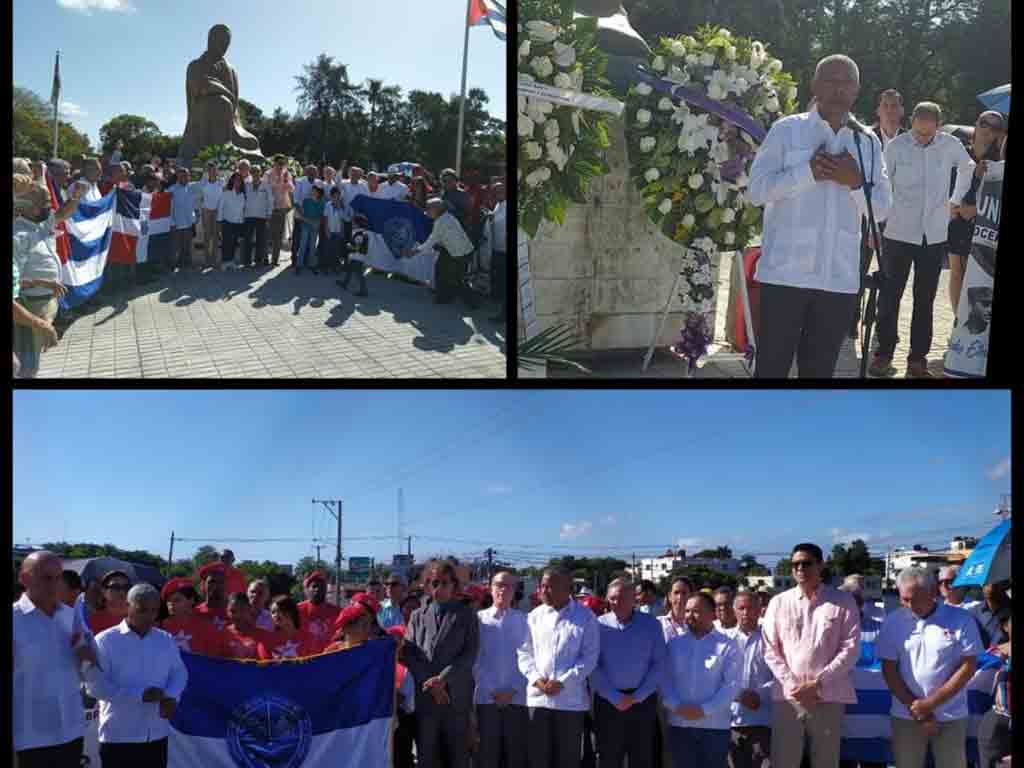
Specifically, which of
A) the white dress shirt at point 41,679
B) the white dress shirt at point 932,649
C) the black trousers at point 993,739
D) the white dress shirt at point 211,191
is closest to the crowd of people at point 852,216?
the white dress shirt at point 932,649

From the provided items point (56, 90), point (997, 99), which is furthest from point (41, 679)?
point (997, 99)

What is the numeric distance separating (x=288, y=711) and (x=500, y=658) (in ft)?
3.20

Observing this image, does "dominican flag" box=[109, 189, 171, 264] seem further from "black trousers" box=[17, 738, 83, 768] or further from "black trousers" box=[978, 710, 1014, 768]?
"black trousers" box=[978, 710, 1014, 768]

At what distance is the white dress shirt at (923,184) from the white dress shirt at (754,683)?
83.2 inches

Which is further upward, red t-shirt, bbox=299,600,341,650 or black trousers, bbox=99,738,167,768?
red t-shirt, bbox=299,600,341,650

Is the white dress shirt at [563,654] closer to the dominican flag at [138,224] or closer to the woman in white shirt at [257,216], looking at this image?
the woman in white shirt at [257,216]

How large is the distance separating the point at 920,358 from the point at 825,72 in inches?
57.5

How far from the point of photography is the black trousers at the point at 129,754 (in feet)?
18.4

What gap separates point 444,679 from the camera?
19.6ft

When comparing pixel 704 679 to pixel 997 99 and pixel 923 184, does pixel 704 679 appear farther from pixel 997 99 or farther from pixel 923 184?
pixel 997 99

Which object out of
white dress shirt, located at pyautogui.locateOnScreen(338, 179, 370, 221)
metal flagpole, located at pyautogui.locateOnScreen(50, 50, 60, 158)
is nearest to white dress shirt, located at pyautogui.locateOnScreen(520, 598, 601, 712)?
white dress shirt, located at pyautogui.locateOnScreen(338, 179, 370, 221)

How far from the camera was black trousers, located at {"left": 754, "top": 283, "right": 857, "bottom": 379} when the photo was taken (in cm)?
646

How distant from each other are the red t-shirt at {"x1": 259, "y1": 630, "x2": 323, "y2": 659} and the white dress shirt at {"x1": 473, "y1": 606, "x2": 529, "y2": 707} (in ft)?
2.55

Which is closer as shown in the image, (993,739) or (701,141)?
(993,739)
